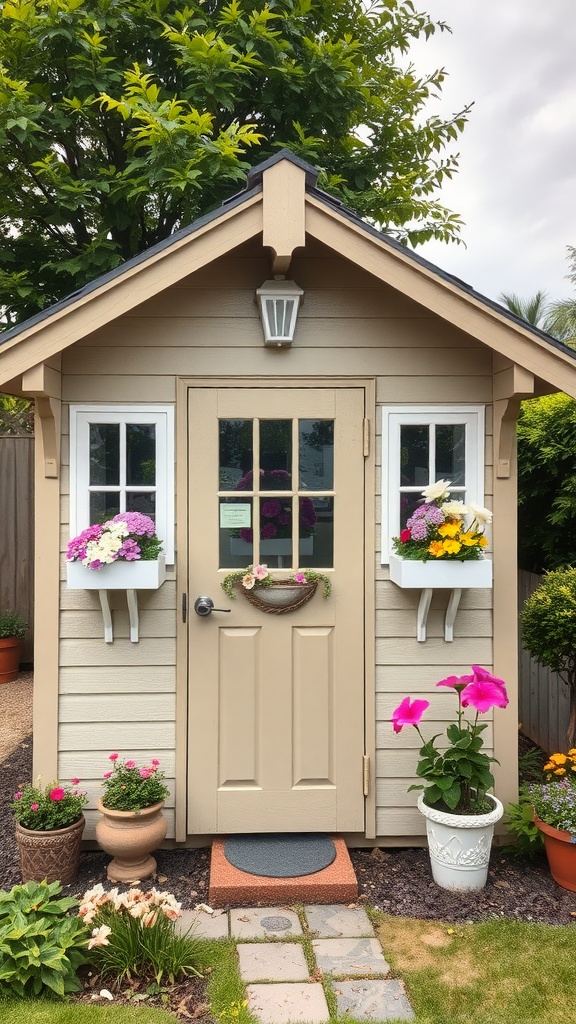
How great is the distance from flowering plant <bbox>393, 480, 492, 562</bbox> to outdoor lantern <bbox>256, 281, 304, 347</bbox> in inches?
39.8

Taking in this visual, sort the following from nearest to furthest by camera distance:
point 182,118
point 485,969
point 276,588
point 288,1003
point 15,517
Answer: point 288,1003 < point 485,969 < point 276,588 < point 182,118 < point 15,517

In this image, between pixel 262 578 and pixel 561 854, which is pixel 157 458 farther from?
pixel 561 854

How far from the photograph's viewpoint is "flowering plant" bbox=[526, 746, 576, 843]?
2932mm

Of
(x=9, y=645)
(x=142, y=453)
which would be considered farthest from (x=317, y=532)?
(x=9, y=645)

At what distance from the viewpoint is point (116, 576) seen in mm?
2893

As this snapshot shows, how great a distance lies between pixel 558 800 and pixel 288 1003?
1.51 m

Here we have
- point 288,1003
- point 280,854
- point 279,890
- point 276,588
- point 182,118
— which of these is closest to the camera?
point 288,1003

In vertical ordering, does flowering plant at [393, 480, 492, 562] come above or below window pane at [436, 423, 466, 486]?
below

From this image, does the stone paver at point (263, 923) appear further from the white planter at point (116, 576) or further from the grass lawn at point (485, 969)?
the white planter at point (116, 576)

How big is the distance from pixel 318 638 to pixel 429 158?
16.9ft

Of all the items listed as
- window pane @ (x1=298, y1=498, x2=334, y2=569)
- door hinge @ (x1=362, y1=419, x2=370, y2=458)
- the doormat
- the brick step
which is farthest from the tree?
the brick step

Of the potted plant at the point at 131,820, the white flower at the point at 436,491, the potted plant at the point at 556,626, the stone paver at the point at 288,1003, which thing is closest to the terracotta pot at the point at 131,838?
the potted plant at the point at 131,820

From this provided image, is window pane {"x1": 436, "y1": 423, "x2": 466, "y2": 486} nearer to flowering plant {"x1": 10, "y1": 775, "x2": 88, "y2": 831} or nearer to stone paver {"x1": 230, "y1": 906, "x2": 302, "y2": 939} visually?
stone paver {"x1": 230, "y1": 906, "x2": 302, "y2": 939}

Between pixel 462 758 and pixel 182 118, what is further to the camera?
pixel 182 118
